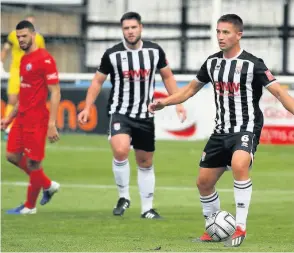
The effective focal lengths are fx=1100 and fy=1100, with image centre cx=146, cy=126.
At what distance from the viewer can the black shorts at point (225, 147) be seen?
30.3ft

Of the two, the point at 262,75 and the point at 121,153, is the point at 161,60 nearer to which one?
the point at 121,153

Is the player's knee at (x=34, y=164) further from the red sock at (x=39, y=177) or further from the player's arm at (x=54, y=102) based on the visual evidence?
the player's arm at (x=54, y=102)

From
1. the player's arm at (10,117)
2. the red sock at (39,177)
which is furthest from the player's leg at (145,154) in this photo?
the player's arm at (10,117)

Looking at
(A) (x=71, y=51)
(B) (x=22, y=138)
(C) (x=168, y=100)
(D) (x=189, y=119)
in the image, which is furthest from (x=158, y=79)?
(C) (x=168, y=100)

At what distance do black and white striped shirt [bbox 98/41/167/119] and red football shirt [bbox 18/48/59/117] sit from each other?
0.55 metres

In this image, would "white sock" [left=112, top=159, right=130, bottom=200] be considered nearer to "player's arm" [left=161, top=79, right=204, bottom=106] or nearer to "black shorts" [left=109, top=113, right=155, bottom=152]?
"black shorts" [left=109, top=113, right=155, bottom=152]

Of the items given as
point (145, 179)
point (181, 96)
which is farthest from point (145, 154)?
point (181, 96)

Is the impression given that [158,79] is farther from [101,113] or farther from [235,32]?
[235,32]

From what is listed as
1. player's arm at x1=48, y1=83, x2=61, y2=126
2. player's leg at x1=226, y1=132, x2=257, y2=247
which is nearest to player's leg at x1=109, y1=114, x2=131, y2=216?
player's arm at x1=48, y1=83, x2=61, y2=126

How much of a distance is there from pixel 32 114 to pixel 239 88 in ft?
10.6

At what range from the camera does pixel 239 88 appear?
30.4 feet

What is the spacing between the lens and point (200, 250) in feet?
28.1

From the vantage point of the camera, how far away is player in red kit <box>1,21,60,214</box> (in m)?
11.6

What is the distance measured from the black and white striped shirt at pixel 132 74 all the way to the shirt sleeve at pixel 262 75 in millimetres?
2471
